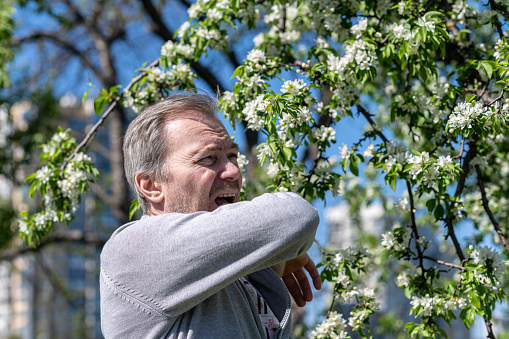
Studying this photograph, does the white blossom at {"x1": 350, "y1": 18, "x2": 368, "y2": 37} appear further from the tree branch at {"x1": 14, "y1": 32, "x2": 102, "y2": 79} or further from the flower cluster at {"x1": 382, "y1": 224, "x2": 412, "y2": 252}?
the tree branch at {"x1": 14, "y1": 32, "x2": 102, "y2": 79}

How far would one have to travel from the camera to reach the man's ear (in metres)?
1.86

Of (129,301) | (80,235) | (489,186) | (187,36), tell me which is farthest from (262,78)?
(80,235)

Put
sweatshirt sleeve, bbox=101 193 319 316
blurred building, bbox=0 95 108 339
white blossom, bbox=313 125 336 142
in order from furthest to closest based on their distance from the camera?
blurred building, bbox=0 95 108 339
white blossom, bbox=313 125 336 142
sweatshirt sleeve, bbox=101 193 319 316

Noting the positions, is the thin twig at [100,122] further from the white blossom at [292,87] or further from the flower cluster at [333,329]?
the flower cluster at [333,329]

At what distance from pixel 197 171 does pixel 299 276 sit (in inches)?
22.2

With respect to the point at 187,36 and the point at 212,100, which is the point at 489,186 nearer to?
the point at 187,36

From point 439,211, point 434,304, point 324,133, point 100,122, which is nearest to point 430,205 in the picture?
point 439,211

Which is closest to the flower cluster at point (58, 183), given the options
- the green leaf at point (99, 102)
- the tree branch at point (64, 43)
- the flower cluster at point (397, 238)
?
the green leaf at point (99, 102)

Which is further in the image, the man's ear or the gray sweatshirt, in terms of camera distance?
the man's ear

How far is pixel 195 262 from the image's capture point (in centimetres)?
151

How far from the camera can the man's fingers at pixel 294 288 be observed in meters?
2.07

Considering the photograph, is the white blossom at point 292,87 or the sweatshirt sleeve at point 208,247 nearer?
the sweatshirt sleeve at point 208,247

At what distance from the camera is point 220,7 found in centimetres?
334

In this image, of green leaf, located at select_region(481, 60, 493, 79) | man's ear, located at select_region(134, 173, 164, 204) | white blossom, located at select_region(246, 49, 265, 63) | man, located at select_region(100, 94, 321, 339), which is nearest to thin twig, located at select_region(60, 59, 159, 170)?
white blossom, located at select_region(246, 49, 265, 63)
